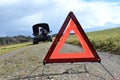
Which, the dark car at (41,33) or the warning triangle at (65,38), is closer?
the warning triangle at (65,38)

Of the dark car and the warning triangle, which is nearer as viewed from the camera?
the warning triangle

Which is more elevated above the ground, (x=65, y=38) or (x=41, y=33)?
(x=65, y=38)

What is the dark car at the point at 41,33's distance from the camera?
169 ft

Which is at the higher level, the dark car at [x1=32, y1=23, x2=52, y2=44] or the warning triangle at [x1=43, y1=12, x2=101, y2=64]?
the warning triangle at [x1=43, y1=12, x2=101, y2=64]

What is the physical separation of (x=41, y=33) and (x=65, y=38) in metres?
42.0

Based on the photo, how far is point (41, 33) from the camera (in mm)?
52406

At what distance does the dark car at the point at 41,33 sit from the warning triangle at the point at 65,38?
40826mm

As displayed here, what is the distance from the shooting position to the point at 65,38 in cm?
1048

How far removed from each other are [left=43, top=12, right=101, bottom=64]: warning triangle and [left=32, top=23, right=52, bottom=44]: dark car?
4083 cm

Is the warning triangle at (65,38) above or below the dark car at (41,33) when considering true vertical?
above

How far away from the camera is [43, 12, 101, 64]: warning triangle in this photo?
33.9ft

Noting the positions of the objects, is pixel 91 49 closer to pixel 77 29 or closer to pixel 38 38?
pixel 77 29

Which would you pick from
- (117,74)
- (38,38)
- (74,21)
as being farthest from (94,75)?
(38,38)

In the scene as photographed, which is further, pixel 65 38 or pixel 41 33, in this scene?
pixel 41 33
